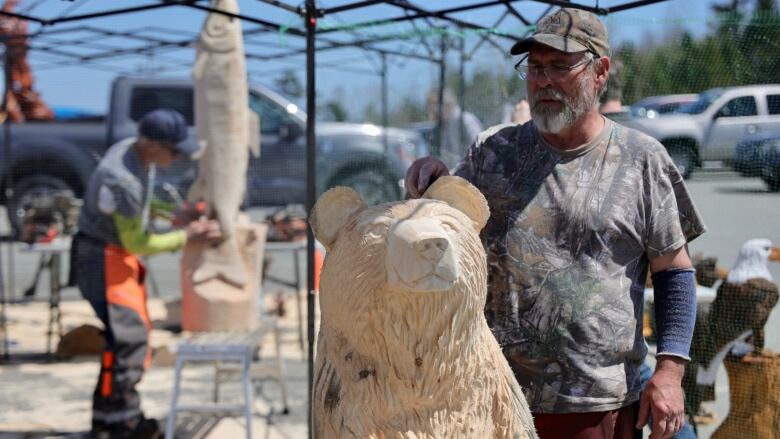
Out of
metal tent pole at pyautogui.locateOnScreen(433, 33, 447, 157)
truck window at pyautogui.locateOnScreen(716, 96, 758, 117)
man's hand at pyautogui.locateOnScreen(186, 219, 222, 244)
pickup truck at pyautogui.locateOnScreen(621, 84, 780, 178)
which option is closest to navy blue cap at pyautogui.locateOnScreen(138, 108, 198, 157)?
man's hand at pyautogui.locateOnScreen(186, 219, 222, 244)

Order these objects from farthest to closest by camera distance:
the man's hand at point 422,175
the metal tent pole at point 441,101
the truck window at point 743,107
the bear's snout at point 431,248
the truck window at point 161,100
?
the truck window at point 161,100 → the metal tent pole at point 441,101 → the truck window at point 743,107 → the man's hand at point 422,175 → the bear's snout at point 431,248

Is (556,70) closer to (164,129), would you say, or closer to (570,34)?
(570,34)

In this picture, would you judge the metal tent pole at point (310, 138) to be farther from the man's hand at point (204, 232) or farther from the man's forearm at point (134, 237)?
the man's hand at point (204, 232)

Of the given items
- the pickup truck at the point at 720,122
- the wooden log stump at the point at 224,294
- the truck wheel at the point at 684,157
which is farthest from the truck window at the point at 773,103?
the wooden log stump at the point at 224,294

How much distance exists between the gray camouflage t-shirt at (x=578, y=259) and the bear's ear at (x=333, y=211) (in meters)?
0.56

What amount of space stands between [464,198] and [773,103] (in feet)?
8.52

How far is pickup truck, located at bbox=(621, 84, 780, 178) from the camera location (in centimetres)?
354

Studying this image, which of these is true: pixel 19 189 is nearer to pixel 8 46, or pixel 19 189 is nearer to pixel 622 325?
pixel 8 46

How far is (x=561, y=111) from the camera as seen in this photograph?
1876 mm

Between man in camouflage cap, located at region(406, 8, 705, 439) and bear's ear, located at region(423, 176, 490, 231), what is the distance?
12.2 inches

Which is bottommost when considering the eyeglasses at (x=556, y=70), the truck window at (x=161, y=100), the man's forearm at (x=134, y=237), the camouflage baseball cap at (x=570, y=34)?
the man's forearm at (x=134, y=237)

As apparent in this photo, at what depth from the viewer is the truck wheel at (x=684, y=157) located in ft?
12.8

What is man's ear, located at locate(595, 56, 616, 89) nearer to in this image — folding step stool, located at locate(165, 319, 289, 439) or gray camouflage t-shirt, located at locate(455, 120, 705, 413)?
gray camouflage t-shirt, located at locate(455, 120, 705, 413)

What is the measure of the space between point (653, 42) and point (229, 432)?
10.5ft
